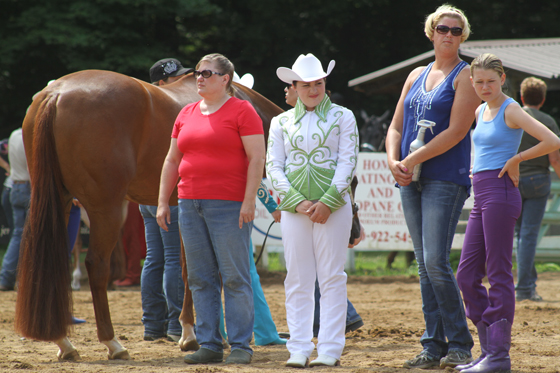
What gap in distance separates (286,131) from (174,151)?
0.81 m

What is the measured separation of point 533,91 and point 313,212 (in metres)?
4.25

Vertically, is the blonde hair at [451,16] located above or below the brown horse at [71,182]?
above

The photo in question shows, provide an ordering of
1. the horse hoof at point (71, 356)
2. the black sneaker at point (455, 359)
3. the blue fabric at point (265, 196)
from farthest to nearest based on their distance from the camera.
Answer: the blue fabric at point (265, 196), the horse hoof at point (71, 356), the black sneaker at point (455, 359)

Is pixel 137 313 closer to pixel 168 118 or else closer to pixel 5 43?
pixel 168 118

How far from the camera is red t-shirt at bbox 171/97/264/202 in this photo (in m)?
3.92

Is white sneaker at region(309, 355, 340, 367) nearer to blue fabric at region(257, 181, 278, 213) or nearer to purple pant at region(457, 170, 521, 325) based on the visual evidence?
purple pant at region(457, 170, 521, 325)

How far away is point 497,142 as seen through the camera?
358 cm

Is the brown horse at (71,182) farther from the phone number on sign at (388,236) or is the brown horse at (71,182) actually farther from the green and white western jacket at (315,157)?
the phone number on sign at (388,236)

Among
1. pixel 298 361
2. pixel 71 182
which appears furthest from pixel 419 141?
pixel 71 182

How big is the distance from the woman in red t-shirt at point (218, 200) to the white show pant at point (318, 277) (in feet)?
1.07

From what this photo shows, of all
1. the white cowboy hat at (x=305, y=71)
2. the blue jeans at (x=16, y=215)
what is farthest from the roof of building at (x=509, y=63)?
the white cowboy hat at (x=305, y=71)

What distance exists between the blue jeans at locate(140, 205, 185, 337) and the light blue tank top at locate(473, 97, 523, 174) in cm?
263

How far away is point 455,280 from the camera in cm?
378

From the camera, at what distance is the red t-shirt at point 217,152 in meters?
3.92
